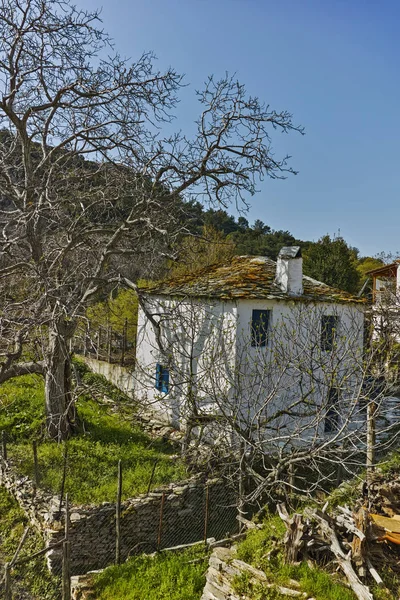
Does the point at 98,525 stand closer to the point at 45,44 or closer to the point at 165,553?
the point at 165,553

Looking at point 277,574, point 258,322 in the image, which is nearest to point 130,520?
point 277,574

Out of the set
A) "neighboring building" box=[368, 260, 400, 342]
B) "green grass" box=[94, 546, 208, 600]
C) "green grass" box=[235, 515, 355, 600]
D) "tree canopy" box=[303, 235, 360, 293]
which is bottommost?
"green grass" box=[94, 546, 208, 600]

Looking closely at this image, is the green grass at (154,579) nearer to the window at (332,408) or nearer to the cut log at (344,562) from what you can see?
the cut log at (344,562)

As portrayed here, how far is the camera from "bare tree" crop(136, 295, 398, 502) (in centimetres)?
837

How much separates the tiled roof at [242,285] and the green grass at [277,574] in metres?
6.05

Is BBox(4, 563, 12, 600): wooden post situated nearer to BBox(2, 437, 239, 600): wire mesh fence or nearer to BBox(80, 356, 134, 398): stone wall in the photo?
BBox(2, 437, 239, 600): wire mesh fence

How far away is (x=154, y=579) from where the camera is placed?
5.86 m

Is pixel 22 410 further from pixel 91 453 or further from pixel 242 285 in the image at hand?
pixel 242 285

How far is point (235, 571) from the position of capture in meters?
5.38

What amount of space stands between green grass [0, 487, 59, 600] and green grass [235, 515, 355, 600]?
312 cm

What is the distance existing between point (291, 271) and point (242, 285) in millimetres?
1479

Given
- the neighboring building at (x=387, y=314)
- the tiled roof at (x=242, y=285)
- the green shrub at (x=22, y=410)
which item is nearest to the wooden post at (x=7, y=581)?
the green shrub at (x=22, y=410)

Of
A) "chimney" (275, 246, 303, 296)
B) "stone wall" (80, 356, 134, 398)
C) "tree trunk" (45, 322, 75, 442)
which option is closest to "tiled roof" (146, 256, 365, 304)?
"chimney" (275, 246, 303, 296)

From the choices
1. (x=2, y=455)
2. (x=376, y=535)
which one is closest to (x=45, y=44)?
(x=2, y=455)
